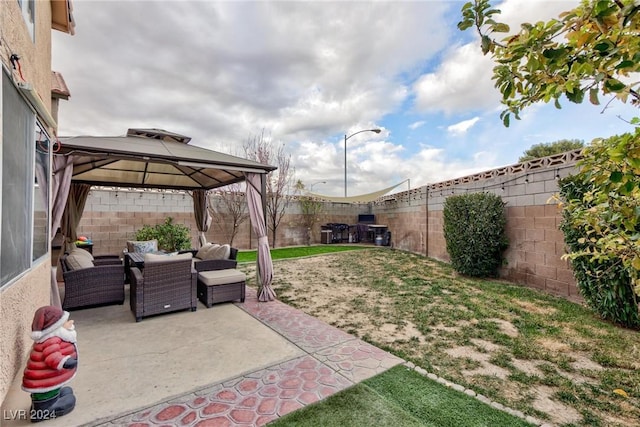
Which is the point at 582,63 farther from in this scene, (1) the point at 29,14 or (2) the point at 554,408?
(1) the point at 29,14

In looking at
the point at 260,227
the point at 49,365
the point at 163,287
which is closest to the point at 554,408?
the point at 49,365

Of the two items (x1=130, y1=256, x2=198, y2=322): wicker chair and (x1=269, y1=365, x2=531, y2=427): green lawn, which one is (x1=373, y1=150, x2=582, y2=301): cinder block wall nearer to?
(x1=269, y1=365, x2=531, y2=427): green lawn

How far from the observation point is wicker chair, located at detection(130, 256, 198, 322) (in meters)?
4.06

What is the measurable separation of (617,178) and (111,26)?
23.7 feet

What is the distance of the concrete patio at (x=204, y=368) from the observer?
218 cm

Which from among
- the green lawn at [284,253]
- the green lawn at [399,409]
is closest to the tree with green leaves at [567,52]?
the green lawn at [399,409]

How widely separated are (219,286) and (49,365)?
2811 mm

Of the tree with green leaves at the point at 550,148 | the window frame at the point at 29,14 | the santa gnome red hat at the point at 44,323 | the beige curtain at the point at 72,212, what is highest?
the tree with green leaves at the point at 550,148

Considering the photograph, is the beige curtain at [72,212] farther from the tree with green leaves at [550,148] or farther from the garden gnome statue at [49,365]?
the tree with green leaves at [550,148]

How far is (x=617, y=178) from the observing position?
1125 mm

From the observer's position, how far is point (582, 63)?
1.07 m

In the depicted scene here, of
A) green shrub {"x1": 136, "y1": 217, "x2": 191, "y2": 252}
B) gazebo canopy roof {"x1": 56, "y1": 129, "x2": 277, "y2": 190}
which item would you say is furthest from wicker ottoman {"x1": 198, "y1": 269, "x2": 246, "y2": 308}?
green shrub {"x1": 136, "y1": 217, "x2": 191, "y2": 252}

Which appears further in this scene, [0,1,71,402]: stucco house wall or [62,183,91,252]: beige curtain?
[62,183,91,252]: beige curtain

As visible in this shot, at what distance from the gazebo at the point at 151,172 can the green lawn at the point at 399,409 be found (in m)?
3.11
